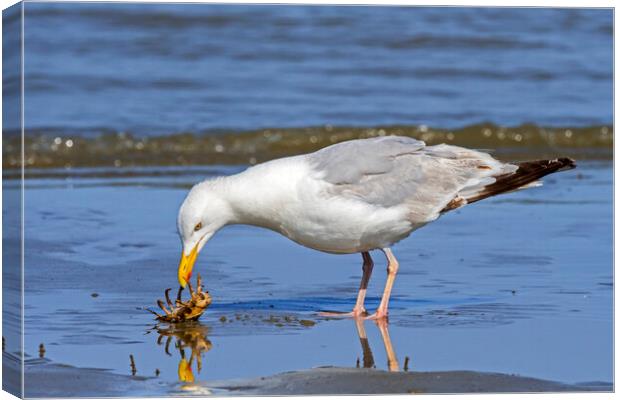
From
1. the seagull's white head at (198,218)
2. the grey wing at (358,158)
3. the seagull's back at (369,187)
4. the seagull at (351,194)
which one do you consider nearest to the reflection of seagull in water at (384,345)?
the seagull at (351,194)

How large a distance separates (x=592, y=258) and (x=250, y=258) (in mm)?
2144

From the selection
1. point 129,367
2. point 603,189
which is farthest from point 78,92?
point 129,367

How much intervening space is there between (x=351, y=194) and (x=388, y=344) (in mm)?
826

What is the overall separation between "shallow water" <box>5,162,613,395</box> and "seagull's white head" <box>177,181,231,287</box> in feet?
1.10

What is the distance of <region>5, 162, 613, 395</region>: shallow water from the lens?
20.0 feet

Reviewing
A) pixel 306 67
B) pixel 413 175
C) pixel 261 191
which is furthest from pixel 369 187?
pixel 306 67

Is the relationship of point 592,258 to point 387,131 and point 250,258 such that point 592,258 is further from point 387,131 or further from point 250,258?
point 387,131

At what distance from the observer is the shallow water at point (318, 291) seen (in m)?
6.09

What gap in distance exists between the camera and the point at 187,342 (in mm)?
6344

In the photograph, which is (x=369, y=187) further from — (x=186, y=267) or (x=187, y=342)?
(x=187, y=342)

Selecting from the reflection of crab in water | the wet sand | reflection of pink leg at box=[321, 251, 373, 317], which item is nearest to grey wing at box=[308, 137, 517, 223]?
reflection of pink leg at box=[321, 251, 373, 317]

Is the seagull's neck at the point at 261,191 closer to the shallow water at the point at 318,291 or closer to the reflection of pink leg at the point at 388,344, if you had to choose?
the shallow water at the point at 318,291

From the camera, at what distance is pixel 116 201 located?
1055 cm

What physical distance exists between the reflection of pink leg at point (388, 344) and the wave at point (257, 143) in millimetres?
6221
